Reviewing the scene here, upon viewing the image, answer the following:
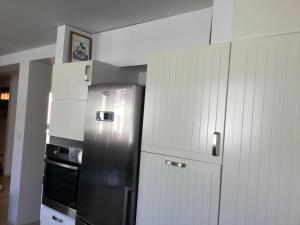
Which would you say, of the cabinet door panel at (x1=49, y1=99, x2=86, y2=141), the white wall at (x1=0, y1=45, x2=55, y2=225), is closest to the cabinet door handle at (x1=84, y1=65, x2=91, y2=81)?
the cabinet door panel at (x1=49, y1=99, x2=86, y2=141)

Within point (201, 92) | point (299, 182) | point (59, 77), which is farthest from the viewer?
point (59, 77)

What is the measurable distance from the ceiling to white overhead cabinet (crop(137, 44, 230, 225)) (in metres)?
0.60

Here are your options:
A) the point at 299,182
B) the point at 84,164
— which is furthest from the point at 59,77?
the point at 299,182

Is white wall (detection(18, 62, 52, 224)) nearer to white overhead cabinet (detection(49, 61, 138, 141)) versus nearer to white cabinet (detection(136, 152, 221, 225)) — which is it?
white overhead cabinet (detection(49, 61, 138, 141))

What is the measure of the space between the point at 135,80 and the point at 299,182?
185 centimetres

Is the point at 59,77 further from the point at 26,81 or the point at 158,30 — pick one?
the point at 26,81

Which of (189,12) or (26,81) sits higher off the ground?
(189,12)

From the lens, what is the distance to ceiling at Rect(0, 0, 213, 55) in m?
2.07

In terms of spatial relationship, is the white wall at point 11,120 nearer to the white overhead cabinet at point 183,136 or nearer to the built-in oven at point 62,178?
the built-in oven at point 62,178

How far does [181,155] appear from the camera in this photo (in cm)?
154

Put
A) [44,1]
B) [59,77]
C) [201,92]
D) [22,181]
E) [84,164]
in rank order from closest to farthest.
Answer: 1. [201,92]
2. [84,164]
3. [44,1]
4. [59,77]
5. [22,181]

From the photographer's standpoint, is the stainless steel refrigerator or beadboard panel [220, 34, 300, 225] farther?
the stainless steel refrigerator

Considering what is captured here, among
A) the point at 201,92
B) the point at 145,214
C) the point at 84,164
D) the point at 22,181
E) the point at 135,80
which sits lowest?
the point at 22,181

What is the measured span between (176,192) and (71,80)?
4.52ft
